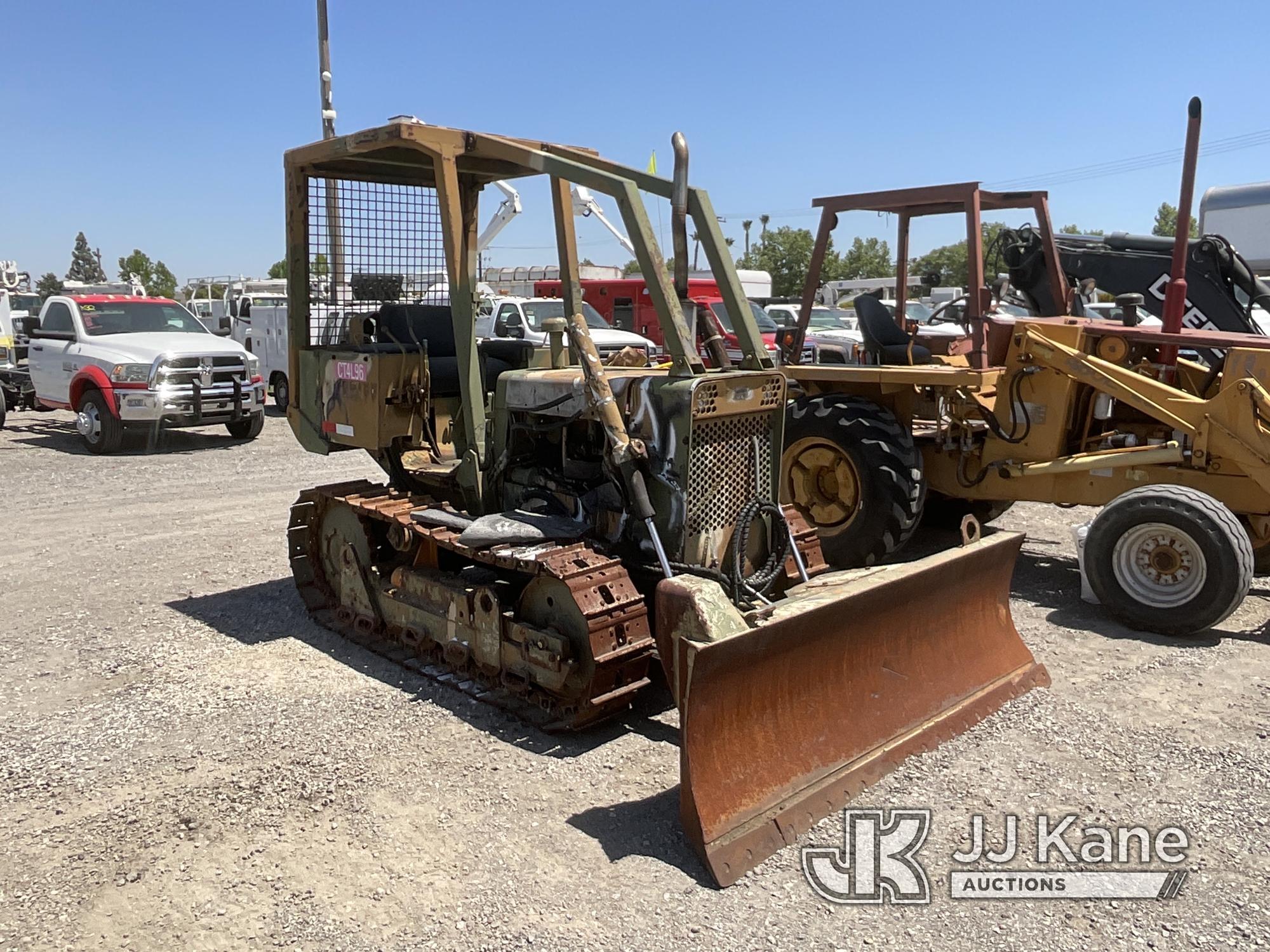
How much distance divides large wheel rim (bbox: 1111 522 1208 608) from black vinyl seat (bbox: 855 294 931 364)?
2.26 meters

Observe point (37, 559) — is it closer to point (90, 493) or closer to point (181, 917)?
point (90, 493)

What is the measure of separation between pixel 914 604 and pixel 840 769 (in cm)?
82

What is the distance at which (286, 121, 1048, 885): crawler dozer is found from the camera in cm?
367

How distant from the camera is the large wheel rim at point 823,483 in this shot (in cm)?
698

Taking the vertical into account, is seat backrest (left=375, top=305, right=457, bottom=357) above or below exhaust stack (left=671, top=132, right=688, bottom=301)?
below

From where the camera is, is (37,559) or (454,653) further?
(37,559)

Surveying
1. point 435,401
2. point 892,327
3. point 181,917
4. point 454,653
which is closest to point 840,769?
point 454,653

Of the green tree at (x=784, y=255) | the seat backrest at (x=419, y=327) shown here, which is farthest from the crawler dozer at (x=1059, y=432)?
the green tree at (x=784, y=255)

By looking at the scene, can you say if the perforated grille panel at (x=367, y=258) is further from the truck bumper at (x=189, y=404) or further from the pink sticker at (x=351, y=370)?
the truck bumper at (x=189, y=404)

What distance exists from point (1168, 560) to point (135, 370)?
455 inches

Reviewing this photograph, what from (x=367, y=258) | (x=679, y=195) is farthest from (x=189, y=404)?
(x=679, y=195)

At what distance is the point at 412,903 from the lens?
3154mm

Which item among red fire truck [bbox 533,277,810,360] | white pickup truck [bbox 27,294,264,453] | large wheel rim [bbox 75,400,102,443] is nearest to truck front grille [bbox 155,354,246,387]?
white pickup truck [bbox 27,294,264,453]

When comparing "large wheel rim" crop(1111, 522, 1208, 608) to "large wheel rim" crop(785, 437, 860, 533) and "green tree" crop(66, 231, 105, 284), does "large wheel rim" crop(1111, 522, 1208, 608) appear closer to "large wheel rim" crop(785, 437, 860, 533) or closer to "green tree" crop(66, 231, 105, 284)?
"large wheel rim" crop(785, 437, 860, 533)
